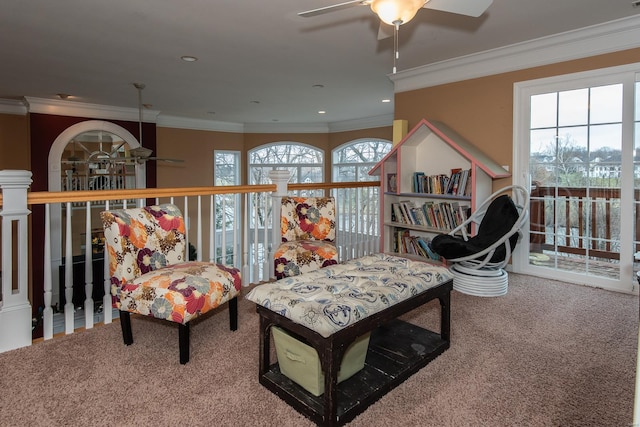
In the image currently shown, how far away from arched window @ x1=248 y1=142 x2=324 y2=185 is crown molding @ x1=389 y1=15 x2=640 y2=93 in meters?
4.39

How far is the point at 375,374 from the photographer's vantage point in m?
1.90

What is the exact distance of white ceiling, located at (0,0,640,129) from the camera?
9.62 feet

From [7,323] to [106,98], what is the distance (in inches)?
191

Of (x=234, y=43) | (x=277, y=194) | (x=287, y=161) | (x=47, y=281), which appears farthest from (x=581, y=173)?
(x=287, y=161)

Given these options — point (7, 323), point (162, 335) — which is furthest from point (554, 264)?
point (7, 323)

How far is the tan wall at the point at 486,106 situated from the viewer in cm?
375

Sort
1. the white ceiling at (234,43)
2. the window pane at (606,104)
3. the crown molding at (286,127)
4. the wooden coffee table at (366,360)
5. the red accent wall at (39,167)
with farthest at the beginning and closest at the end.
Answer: the crown molding at (286,127)
the red accent wall at (39,167)
the window pane at (606,104)
the white ceiling at (234,43)
the wooden coffee table at (366,360)

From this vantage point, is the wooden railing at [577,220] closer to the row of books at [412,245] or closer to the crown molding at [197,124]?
the row of books at [412,245]

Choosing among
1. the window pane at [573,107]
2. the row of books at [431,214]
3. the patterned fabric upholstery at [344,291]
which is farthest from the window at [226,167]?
the patterned fabric upholstery at [344,291]

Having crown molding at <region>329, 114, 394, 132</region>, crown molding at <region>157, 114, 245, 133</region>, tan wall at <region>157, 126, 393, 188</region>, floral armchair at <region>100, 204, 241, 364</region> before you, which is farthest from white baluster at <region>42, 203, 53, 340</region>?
crown molding at <region>329, 114, 394, 132</region>

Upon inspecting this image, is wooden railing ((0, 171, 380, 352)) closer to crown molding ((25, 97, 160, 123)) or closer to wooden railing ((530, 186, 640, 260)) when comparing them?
crown molding ((25, 97, 160, 123))

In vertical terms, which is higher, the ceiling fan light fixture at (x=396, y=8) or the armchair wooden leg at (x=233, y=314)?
the ceiling fan light fixture at (x=396, y=8)

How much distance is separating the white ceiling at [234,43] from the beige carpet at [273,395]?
234cm

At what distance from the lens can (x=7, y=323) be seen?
223cm
